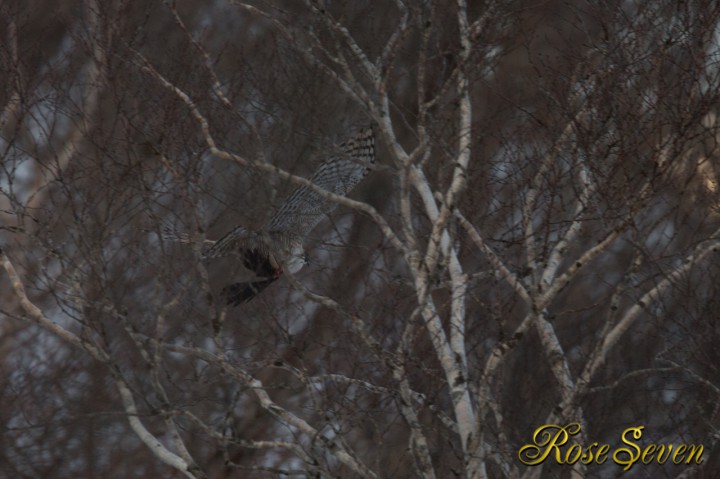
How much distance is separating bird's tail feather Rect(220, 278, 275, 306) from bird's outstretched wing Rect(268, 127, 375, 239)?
2.25ft

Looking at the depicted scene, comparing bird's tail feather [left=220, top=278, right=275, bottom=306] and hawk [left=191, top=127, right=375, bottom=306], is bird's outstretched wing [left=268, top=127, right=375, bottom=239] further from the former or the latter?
bird's tail feather [left=220, top=278, right=275, bottom=306]

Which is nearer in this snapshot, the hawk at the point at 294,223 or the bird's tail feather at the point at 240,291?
the bird's tail feather at the point at 240,291

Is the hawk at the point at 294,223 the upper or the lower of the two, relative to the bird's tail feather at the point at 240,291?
upper

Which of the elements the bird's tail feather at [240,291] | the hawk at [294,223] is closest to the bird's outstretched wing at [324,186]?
the hawk at [294,223]

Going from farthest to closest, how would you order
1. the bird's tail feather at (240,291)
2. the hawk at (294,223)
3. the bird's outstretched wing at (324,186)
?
the bird's outstretched wing at (324,186) → the hawk at (294,223) → the bird's tail feather at (240,291)

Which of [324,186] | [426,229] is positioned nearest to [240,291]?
[324,186]

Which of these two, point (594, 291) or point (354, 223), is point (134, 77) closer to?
point (354, 223)

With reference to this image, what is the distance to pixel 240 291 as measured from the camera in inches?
345

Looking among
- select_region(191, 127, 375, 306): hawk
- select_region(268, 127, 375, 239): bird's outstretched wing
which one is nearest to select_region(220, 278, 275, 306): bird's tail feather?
select_region(191, 127, 375, 306): hawk

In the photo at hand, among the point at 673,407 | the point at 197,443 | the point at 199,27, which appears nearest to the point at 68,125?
the point at 199,27

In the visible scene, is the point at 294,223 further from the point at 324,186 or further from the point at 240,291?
the point at 240,291

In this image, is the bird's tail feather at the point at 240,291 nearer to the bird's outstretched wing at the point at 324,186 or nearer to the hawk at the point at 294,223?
the hawk at the point at 294,223

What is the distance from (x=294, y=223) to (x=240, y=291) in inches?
51.7

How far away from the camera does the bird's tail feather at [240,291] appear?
8.58 meters
